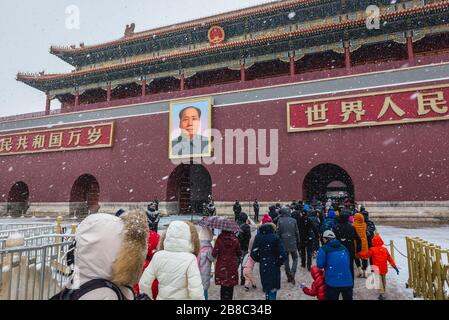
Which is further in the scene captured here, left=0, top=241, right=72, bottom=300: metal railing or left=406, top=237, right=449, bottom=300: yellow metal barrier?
left=406, top=237, right=449, bottom=300: yellow metal barrier

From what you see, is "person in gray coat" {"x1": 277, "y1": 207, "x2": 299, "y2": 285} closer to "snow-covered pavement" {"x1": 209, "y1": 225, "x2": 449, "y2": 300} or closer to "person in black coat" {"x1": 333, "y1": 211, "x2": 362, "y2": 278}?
"snow-covered pavement" {"x1": 209, "y1": 225, "x2": 449, "y2": 300}

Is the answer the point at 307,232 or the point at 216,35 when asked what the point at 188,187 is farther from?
the point at 307,232

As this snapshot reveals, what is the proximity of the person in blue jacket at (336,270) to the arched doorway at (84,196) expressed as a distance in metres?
17.3

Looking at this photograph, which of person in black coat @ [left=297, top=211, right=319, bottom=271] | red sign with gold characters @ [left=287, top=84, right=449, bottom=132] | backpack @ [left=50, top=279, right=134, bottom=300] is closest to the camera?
backpack @ [left=50, top=279, right=134, bottom=300]

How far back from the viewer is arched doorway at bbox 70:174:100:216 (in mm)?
17531

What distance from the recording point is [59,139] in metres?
17.8

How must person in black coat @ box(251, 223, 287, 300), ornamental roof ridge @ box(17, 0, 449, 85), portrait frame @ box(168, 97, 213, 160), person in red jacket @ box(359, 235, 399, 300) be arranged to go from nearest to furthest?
person in black coat @ box(251, 223, 287, 300)
person in red jacket @ box(359, 235, 399, 300)
ornamental roof ridge @ box(17, 0, 449, 85)
portrait frame @ box(168, 97, 213, 160)

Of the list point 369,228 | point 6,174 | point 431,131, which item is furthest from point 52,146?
point 431,131

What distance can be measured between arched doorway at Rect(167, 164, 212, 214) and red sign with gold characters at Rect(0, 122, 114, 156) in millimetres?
4130

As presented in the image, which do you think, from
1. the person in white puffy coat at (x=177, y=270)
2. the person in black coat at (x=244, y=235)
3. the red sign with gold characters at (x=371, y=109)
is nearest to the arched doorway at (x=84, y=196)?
the red sign with gold characters at (x=371, y=109)

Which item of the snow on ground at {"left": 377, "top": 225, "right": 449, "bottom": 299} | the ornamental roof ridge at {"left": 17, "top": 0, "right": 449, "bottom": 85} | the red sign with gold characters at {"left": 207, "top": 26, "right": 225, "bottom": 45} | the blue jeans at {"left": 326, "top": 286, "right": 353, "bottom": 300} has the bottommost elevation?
the snow on ground at {"left": 377, "top": 225, "right": 449, "bottom": 299}

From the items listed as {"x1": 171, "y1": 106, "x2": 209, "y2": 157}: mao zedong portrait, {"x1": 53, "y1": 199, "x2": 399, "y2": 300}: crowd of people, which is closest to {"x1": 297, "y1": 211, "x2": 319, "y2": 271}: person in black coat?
{"x1": 53, "y1": 199, "x2": 399, "y2": 300}: crowd of people

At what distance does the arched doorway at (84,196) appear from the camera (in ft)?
57.5

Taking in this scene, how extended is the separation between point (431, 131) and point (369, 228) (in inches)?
313
